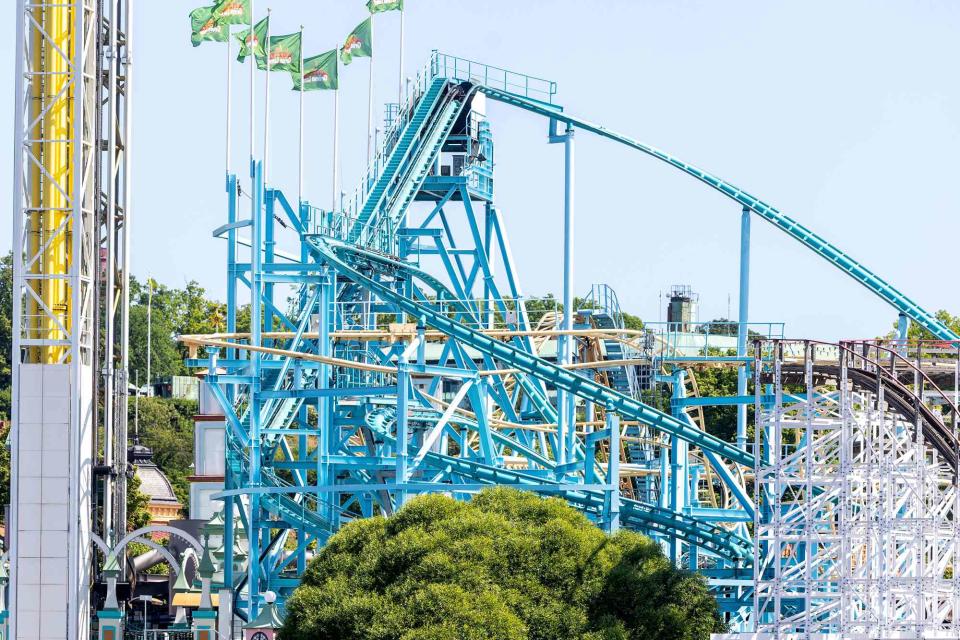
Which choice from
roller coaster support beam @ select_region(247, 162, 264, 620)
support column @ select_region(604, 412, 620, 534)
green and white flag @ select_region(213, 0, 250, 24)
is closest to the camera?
support column @ select_region(604, 412, 620, 534)

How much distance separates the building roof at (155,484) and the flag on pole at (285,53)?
2682 cm

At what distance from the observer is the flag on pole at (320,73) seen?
52.1 m

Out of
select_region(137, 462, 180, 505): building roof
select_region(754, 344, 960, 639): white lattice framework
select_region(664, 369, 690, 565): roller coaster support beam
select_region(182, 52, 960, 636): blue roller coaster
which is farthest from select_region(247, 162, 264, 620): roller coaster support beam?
select_region(137, 462, 180, 505): building roof

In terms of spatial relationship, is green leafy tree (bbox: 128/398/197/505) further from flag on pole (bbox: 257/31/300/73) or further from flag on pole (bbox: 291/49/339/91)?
flag on pole (bbox: 257/31/300/73)

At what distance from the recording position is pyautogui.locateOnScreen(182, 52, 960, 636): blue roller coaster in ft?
144

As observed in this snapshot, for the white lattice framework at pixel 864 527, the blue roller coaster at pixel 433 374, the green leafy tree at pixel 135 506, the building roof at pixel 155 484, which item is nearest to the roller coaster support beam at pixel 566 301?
the blue roller coaster at pixel 433 374

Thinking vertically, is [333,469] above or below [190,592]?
above

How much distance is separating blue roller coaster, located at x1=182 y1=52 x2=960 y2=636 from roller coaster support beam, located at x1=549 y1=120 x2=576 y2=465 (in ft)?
0.17

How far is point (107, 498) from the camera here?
41969mm

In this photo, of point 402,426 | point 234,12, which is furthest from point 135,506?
point 402,426

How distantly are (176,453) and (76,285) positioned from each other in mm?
47543

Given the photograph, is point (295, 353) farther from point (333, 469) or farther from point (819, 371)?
point (819, 371)

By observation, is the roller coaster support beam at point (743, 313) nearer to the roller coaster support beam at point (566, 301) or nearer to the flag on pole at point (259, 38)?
the roller coaster support beam at point (566, 301)

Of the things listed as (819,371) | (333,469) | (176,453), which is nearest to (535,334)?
(333,469)
